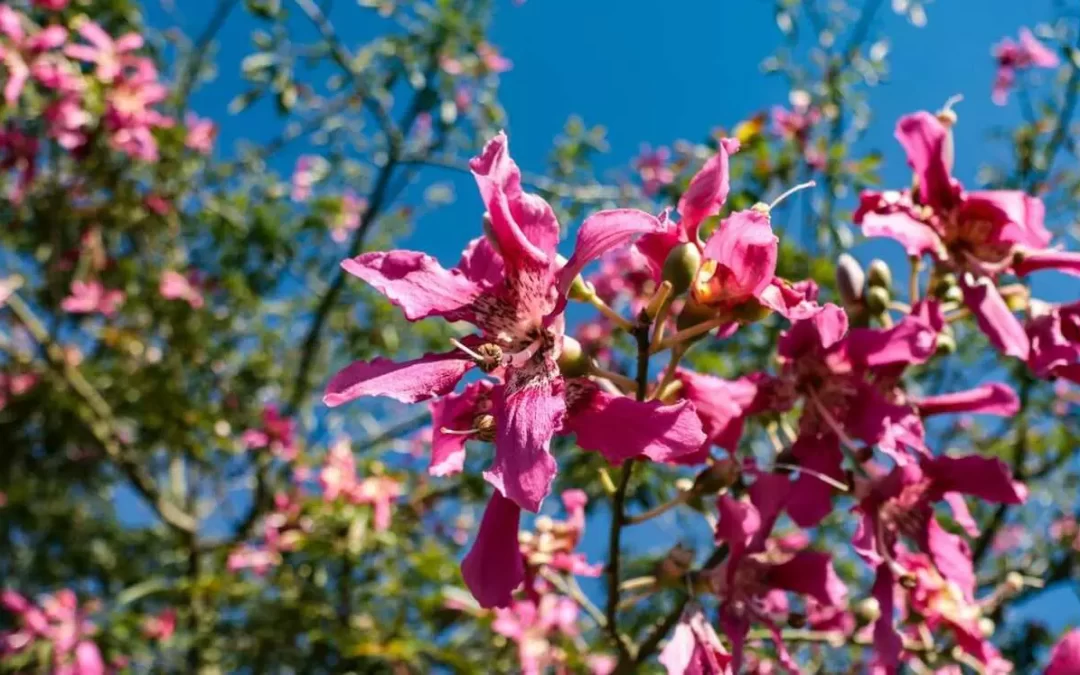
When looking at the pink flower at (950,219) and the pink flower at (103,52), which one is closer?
the pink flower at (950,219)

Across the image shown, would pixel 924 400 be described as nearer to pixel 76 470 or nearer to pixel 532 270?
pixel 532 270

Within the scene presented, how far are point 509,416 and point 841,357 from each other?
0.48m

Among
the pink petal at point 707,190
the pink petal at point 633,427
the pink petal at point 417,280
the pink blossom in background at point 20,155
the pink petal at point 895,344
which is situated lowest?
the pink petal at point 633,427

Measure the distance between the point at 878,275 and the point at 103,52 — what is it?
358 centimetres

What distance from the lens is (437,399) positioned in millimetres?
947

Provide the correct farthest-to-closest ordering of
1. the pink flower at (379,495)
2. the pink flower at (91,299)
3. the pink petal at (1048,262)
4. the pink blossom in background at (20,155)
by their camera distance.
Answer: the pink flower at (91,299) < the pink blossom in background at (20,155) < the pink flower at (379,495) < the pink petal at (1048,262)

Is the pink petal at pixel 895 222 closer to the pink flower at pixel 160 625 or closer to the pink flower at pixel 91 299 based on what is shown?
the pink flower at pixel 160 625

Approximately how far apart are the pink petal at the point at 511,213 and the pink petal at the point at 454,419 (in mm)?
134

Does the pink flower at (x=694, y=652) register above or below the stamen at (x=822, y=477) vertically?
below

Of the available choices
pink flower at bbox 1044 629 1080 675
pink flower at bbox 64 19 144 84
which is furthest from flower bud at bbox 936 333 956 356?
pink flower at bbox 64 19 144 84

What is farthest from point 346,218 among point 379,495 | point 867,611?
point 867,611

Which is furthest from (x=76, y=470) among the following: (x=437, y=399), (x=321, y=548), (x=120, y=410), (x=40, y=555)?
(x=437, y=399)

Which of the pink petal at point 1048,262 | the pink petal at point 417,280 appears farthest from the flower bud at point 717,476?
the pink petal at point 1048,262

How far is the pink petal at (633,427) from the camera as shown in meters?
0.78
